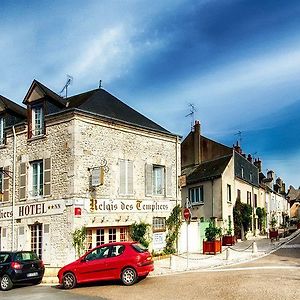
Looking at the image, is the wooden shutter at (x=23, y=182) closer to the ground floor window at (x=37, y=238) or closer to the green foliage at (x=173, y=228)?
the ground floor window at (x=37, y=238)

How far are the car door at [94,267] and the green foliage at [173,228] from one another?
880 centimetres

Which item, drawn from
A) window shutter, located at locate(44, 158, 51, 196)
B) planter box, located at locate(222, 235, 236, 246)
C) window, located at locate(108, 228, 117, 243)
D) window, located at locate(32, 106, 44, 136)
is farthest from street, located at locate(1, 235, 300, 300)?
planter box, located at locate(222, 235, 236, 246)

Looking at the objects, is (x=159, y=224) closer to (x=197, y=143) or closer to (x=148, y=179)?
(x=148, y=179)

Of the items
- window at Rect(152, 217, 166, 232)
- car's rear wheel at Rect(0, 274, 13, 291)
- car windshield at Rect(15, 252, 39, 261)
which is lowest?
car's rear wheel at Rect(0, 274, 13, 291)

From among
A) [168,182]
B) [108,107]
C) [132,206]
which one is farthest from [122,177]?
[108,107]

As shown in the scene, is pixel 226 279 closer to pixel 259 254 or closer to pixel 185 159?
pixel 259 254

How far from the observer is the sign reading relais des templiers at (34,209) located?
20819mm

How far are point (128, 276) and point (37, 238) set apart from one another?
8.23 metres

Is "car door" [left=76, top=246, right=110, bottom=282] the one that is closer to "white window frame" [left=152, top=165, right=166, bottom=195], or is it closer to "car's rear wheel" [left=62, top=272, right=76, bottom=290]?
"car's rear wheel" [left=62, top=272, right=76, bottom=290]

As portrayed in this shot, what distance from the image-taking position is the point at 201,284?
14117 mm

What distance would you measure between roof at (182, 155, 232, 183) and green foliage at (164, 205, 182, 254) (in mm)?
10076

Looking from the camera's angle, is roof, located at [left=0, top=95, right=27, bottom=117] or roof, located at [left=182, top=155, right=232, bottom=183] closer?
roof, located at [left=0, top=95, right=27, bottom=117]

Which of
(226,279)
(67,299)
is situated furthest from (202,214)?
(67,299)

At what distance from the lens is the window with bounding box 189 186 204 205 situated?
117ft
